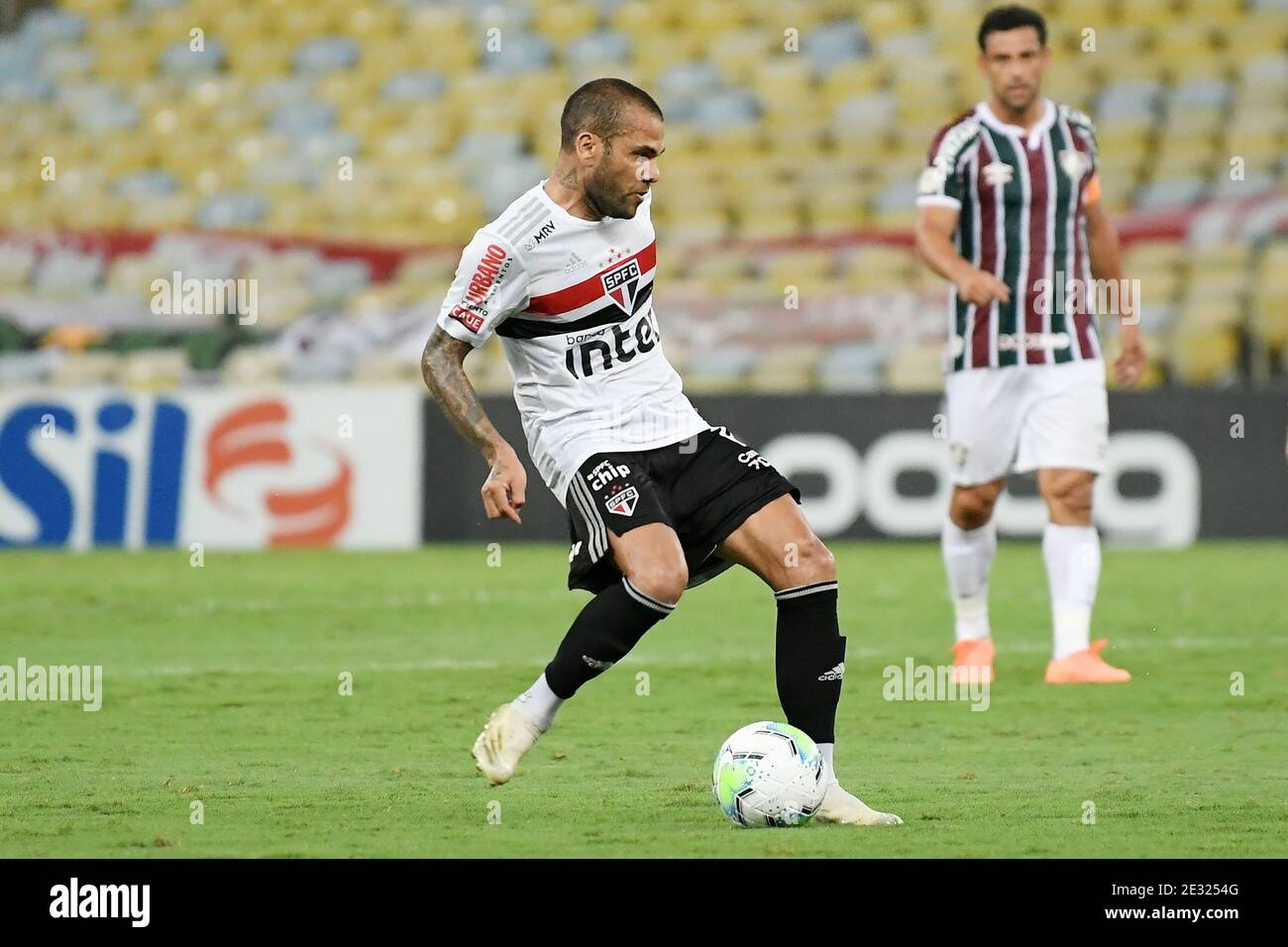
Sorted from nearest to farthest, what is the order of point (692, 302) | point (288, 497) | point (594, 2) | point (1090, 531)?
point (1090, 531) → point (288, 497) → point (692, 302) → point (594, 2)

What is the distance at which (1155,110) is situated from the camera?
17.5 meters

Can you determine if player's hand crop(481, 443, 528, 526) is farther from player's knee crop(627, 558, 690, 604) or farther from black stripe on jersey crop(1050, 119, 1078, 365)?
black stripe on jersey crop(1050, 119, 1078, 365)

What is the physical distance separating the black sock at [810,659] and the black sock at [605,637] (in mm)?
315

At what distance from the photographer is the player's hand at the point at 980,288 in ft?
25.4

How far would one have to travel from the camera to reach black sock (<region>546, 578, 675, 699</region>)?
557cm

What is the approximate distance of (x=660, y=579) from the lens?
556 cm

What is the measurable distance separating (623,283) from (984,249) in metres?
2.89

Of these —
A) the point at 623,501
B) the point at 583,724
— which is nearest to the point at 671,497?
the point at 623,501

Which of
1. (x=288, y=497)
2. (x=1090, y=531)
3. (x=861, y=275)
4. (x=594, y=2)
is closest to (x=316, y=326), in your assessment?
(x=288, y=497)

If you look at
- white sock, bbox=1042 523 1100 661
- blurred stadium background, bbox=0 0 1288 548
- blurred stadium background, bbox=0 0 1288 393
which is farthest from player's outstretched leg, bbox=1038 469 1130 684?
blurred stadium background, bbox=0 0 1288 393

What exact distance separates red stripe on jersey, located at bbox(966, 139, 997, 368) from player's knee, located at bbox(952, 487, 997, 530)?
0.49m

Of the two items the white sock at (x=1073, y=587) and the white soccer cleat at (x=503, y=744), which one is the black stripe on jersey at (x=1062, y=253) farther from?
the white soccer cleat at (x=503, y=744)
